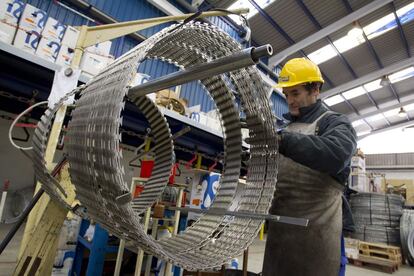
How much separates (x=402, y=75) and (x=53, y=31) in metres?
11.7

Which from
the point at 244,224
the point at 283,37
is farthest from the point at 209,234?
the point at 283,37

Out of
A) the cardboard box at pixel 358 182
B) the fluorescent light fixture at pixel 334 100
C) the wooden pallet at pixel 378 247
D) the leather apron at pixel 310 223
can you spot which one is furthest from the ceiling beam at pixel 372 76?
the leather apron at pixel 310 223

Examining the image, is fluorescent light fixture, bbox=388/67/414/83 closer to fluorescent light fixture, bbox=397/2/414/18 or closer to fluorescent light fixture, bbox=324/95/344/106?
fluorescent light fixture, bbox=324/95/344/106

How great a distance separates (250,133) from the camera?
126cm

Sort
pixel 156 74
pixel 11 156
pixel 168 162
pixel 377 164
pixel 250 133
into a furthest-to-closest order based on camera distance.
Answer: pixel 377 164
pixel 156 74
pixel 11 156
pixel 168 162
pixel 250 133

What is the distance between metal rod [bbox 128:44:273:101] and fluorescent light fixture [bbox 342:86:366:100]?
11584mm

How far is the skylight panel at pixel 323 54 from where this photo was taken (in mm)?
8312

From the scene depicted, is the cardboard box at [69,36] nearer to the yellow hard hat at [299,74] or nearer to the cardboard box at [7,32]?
the cardboard box at [7,32]

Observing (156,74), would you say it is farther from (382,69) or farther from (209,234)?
(382,69)

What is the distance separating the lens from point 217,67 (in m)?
0.74

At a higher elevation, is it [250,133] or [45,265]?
[250,133]

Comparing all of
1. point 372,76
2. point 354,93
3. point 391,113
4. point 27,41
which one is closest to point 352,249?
point 27,41

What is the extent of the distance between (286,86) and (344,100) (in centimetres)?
1150

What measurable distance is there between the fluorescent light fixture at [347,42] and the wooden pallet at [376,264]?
6.28 meters
